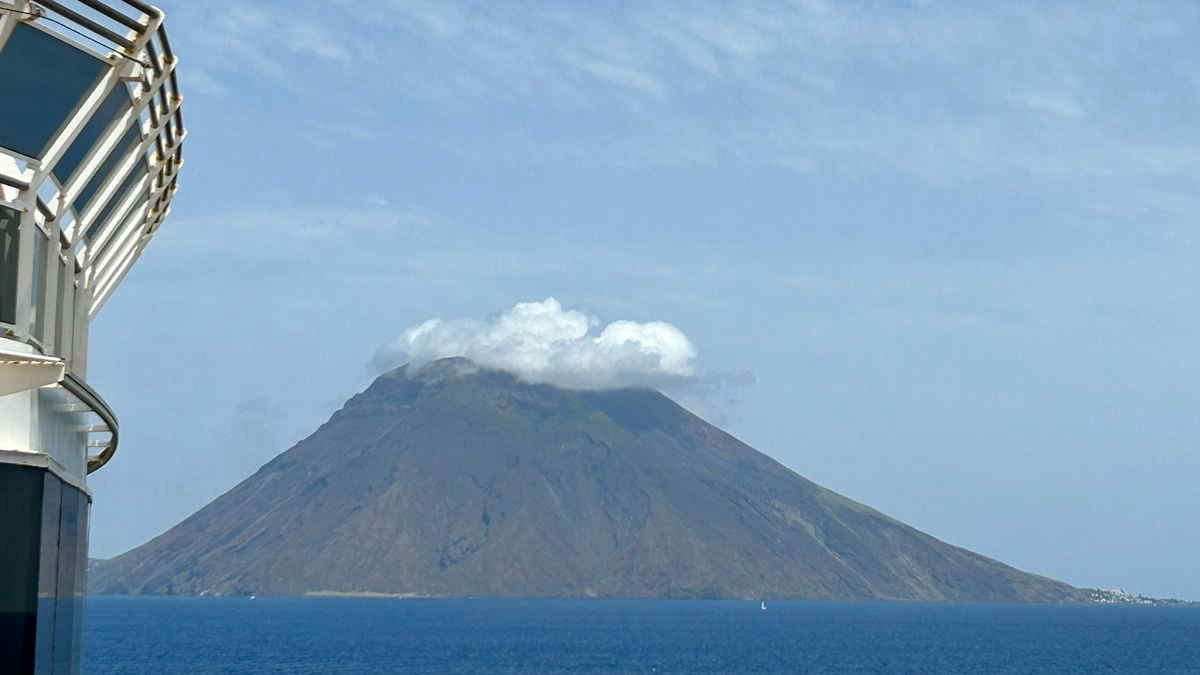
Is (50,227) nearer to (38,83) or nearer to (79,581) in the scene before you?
(38,83)

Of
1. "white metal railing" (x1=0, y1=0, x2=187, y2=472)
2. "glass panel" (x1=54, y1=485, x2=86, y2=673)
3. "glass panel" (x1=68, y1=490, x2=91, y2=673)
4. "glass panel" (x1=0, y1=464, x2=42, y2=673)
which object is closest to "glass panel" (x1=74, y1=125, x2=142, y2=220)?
"white metal railing" (x1=0, y1=0, x2=187, y2=472)

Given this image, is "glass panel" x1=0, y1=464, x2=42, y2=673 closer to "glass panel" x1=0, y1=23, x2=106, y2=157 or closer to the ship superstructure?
the ship superstructure

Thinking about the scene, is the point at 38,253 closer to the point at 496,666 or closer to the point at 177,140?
the point at 177,140

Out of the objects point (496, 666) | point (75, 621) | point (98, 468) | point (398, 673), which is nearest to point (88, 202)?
point (75, 621)

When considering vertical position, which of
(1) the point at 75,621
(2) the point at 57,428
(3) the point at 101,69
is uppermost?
(3) the point at 101,69

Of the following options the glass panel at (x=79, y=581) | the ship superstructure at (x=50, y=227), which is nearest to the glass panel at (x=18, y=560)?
the ship superstructure at (x=50, y=227)

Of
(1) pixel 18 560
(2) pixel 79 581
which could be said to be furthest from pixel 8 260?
(2) pixel 79 581
